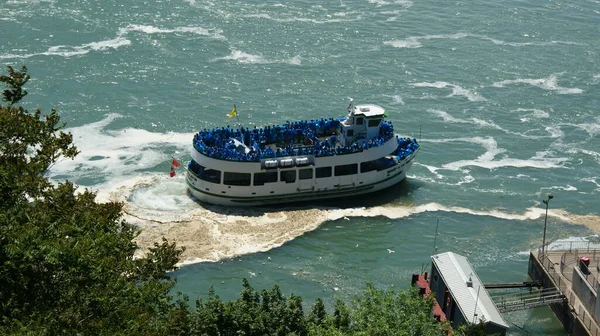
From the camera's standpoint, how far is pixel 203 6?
9875 cm

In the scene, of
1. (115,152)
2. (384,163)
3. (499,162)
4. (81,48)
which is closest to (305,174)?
(384,163)

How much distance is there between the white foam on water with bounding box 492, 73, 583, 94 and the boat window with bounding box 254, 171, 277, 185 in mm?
31128

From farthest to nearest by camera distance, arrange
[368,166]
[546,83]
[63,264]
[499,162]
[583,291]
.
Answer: [546,83] < [499,162] < [368,166] < [583,291] < [63,264]

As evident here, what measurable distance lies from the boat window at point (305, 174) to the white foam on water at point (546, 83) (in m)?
29.1

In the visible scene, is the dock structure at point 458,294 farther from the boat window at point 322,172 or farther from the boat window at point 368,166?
the boat window at point 368,166

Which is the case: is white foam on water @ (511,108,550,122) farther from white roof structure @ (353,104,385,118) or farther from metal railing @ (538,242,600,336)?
→ metal railing @ (538,242,600,336)

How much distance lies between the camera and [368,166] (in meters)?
62.6

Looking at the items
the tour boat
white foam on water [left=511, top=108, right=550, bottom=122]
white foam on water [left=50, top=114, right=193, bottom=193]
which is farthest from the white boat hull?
white foam on water [left=511, top=108, right=550, bottom=122]

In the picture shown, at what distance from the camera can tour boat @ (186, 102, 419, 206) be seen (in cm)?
5966

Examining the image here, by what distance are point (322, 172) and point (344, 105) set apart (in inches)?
663

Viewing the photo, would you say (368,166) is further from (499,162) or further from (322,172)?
(499,162)

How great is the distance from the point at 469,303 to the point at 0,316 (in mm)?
25372

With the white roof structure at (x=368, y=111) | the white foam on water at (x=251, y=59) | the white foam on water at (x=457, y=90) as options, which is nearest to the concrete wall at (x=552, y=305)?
the white roof structure at (x=368, y=111)

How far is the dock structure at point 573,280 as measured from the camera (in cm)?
4828
